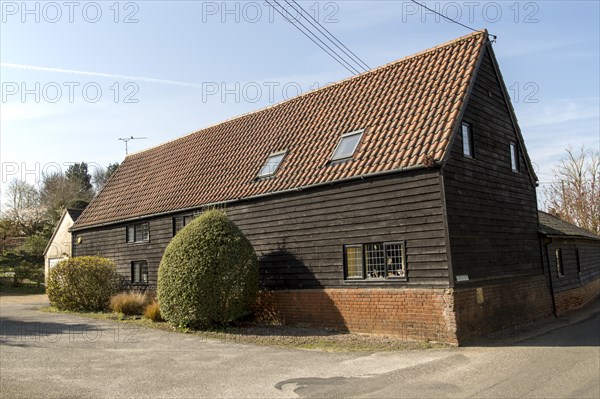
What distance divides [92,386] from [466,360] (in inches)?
279

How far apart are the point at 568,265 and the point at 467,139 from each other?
929 centimetres

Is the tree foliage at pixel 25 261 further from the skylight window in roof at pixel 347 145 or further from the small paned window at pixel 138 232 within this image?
the skylight window in roof at pixel 347 145

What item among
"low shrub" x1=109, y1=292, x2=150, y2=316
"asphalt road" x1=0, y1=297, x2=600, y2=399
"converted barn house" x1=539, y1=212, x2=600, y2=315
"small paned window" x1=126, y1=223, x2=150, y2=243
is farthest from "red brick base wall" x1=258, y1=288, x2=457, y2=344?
"small paned window" x1=126, y1=223, x2=150, y2=243

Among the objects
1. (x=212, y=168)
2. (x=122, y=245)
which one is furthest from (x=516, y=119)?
(x=122, y=245)

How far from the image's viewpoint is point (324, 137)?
16.2 m

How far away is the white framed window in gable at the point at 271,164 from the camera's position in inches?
665

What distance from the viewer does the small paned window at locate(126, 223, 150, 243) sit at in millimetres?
21578

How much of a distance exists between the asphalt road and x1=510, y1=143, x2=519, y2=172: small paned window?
18.5ft

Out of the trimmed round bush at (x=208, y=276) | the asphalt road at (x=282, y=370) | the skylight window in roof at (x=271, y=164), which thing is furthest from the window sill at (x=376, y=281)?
the skylight window in roof at (x=271, y=164)

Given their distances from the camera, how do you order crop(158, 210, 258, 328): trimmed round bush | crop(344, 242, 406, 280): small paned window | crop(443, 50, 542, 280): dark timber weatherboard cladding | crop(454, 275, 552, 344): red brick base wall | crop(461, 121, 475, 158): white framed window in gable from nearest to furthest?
crop(454, 275, 552, 344): red brick base wall
crop(443, 50, 542, 280): dark timber weatherboard cladding
crop(344, 242, 406, 280): small paned window
crop(461, 121, 475, 158): white framed window in gable
crop(158, 210, 258, 328): trimmed round bush

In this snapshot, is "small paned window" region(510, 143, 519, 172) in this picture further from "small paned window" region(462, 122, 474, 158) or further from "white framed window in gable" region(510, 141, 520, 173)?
"small paned window" region(462, 122, 474, 158)

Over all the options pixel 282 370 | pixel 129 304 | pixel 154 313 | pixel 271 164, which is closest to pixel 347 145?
pixel 271 164

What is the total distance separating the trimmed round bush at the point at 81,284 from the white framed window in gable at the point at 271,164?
8.85 meters

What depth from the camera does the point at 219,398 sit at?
25.3ft
